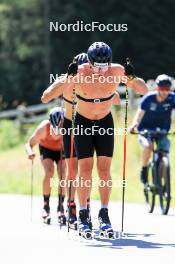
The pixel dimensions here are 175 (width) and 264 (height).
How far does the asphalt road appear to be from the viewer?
9258 mm

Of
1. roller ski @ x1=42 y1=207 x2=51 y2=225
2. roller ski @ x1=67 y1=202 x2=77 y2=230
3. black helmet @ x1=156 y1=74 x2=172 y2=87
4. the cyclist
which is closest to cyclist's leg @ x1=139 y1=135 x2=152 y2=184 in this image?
the cyclist

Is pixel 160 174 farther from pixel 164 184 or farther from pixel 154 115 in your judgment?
pixel 154 115

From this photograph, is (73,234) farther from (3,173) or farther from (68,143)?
(3,173)

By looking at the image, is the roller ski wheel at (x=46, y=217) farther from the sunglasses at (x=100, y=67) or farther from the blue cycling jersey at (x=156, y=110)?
the blue cycling jersey at (x=156, y=110)

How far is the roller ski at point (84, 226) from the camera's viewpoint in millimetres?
10797

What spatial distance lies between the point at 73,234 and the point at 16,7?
54.8 m

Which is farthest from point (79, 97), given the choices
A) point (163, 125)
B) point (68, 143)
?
point (163, 125)

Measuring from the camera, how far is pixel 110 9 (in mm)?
62438

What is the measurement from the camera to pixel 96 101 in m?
10.9

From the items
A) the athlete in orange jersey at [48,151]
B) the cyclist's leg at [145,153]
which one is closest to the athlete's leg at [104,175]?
the athlete in orange jersey at [48,151]

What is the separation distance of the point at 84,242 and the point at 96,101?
1.53 m

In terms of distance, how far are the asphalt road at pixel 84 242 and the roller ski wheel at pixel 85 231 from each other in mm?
74

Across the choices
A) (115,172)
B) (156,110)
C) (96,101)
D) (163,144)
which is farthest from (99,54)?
(115,172)

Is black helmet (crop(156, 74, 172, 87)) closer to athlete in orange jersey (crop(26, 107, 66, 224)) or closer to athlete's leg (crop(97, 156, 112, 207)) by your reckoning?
athlete in orange jersey (crop(26, 107, 66, 224))
